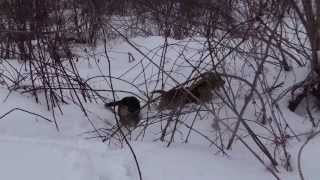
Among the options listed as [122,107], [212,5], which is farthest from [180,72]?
[122,107]

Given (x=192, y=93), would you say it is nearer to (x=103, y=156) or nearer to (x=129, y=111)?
(x=129, y=111)

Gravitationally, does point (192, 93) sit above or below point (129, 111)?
above

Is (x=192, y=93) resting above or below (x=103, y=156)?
above

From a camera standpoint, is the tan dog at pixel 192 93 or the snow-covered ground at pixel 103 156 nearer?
the snow-covered ground at pixel 103 156

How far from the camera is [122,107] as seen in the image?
3197mm

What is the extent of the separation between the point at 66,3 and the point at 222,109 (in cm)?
341

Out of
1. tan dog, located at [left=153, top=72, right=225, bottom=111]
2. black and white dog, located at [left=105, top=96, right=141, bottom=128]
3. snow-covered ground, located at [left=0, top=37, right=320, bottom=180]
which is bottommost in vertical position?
snow-covered ground, located at [left=0, top=37, right=320, bottom=180]

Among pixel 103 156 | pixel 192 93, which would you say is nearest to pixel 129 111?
pixel 192 93

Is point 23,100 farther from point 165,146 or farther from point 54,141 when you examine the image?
point 165,146

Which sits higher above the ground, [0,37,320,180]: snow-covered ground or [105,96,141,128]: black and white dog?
[105,96,141,128]: black and white dog

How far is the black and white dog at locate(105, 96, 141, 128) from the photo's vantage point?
3.11 metres

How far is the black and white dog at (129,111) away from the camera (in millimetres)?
3105

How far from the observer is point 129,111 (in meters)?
3.16

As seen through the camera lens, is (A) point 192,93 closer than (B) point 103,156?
No
